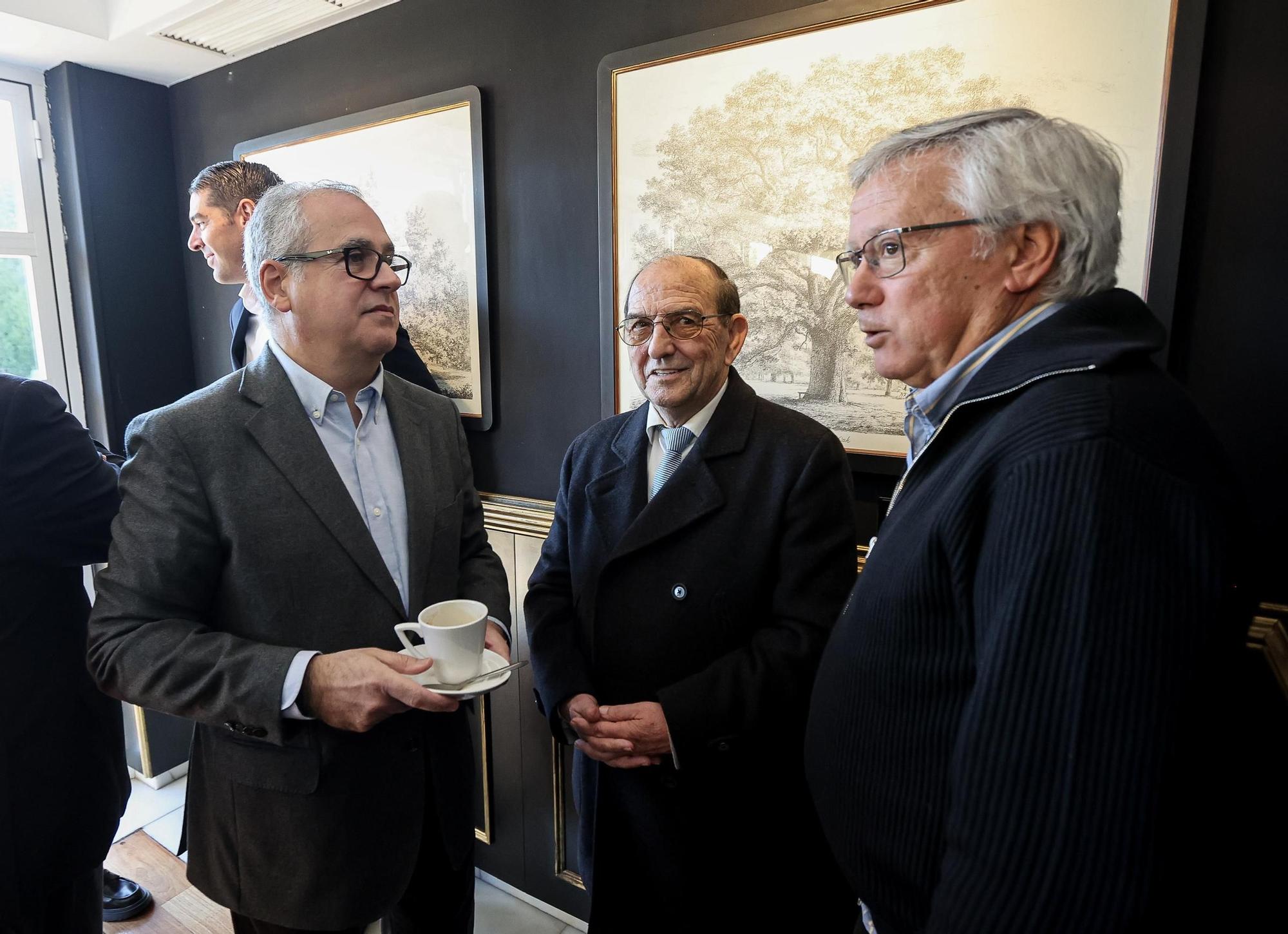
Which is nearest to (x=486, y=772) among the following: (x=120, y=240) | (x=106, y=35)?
(x=120, y=240)

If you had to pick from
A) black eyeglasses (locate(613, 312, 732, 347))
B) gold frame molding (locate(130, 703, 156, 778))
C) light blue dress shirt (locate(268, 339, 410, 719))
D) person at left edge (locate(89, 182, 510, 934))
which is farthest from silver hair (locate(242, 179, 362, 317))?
gold frame molding (locate(130, 703, 156, 778))

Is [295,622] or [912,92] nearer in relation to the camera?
[295,622]

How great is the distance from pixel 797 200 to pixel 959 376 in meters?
0.87

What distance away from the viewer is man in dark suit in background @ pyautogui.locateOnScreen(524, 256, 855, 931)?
126 centimetres

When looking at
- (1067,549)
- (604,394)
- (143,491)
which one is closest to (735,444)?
(604,394)

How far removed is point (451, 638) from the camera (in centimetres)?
100

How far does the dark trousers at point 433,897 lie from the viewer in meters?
1.35

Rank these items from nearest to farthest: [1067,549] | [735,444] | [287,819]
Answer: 1. [1067,549]
2. [287,819]
3. [735,444]

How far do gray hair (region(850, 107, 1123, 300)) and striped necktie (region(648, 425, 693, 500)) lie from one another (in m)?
0.68

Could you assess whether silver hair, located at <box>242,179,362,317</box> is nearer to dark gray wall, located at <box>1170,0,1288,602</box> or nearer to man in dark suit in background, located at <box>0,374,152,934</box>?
man in dark suit in background, located at <box>0,374,152,934</box>

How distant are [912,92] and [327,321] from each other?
1208 mm

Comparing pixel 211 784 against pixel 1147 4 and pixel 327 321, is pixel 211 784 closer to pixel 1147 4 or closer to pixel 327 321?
pixel 327 321

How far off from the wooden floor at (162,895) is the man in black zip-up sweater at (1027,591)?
2218mm

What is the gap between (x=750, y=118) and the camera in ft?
5.28
